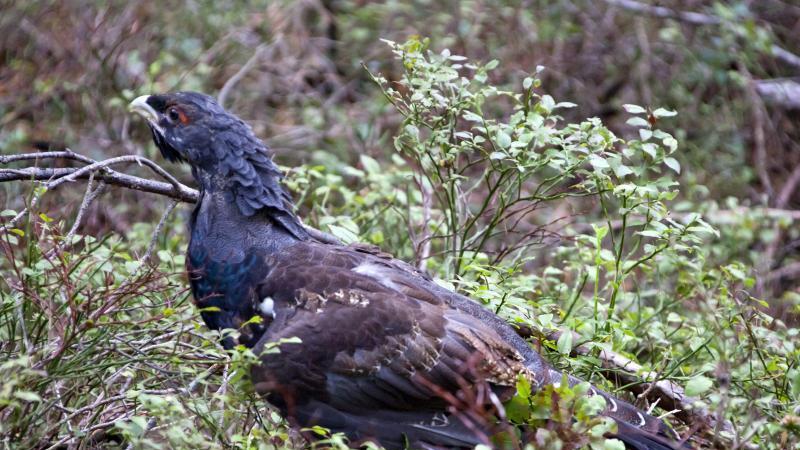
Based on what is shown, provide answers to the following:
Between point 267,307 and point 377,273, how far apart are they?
2.02ft

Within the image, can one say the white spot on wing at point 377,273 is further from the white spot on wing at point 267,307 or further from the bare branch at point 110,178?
the bare branch at point 110,178

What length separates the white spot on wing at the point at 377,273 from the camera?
5.49 meters

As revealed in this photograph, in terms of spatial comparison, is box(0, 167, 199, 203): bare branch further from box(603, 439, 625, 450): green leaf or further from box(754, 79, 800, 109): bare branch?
box(754, 79, 800, 109): bare branch

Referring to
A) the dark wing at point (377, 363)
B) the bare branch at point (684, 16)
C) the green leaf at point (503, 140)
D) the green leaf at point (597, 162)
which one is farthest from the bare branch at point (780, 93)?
the dark wing at point (377, 363)

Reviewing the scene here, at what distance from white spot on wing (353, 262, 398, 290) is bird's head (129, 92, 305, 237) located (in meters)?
0.46

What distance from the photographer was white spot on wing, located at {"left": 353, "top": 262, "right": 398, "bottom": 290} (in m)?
5.49

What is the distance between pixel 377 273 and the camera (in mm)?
5551

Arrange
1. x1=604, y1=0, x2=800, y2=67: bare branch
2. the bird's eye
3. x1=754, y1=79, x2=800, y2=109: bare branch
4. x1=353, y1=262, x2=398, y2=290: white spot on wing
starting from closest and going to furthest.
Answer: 1. x1=353, y1=262, x2=398, y2=290: white spot on wing
2. the bird's eye
3. x1=754, y1=79, x2=800, y2=109: bare branch
4. x1=604, y1=0, x2=800, y2=67: bare branch

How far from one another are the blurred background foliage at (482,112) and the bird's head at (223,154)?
0.54 metres

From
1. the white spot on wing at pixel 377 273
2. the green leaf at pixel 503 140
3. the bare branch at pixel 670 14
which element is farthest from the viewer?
the bare branch at pixel 670 14

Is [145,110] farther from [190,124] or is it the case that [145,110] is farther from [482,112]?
[482,112]

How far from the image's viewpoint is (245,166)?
5797 mm

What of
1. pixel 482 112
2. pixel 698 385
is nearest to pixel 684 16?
pixel 482 112

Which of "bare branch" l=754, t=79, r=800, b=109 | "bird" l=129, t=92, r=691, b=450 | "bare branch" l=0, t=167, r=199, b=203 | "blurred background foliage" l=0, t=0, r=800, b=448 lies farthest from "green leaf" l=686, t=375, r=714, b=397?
"bare branch" l=754, t=79, r=800, b=109
